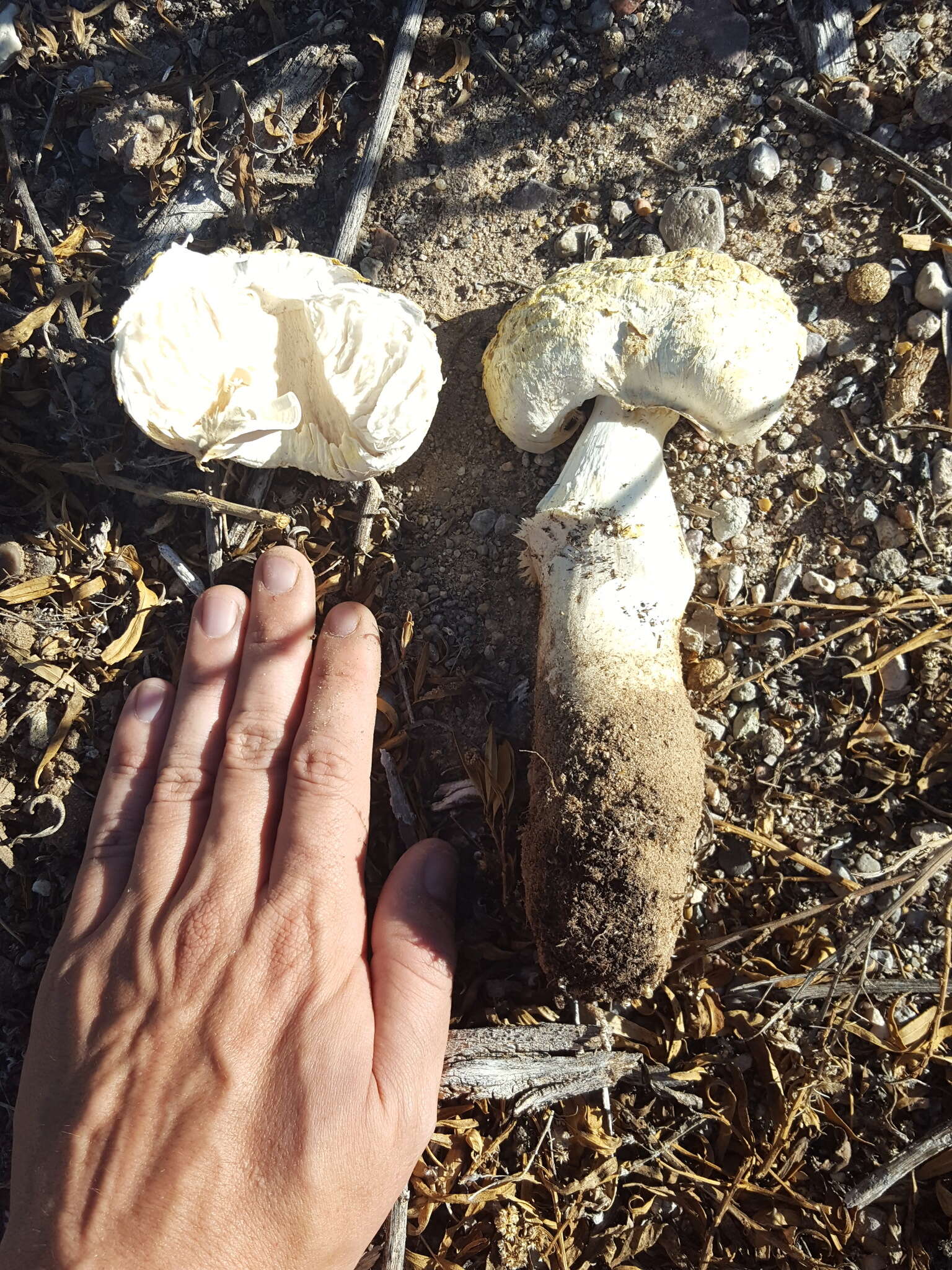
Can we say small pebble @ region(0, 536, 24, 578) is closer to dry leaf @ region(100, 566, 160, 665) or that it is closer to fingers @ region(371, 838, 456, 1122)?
dry leaf @ region(100, 566, 160, 665)

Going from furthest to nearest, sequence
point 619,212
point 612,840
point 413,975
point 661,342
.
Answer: point 619,212
point 413,975
point 661,342
point 612,840

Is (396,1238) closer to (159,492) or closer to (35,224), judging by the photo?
(159,492)

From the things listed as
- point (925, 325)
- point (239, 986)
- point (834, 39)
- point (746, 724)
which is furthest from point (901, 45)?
point (239, 986)

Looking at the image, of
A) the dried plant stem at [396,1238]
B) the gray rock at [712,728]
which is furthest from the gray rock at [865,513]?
the dried plant stem at [396,1238]

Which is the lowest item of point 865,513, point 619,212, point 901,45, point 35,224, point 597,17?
point 865,513

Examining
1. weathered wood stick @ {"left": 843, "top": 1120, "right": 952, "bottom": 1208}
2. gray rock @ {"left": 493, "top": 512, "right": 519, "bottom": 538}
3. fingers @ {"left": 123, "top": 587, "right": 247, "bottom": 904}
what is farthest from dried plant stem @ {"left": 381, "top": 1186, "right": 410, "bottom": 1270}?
gray rock @ {"left": 493, "top": 512, "right": 519, "bottom": 538}

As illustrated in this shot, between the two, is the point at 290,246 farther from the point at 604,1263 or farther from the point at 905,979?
the point at 604,1263
